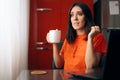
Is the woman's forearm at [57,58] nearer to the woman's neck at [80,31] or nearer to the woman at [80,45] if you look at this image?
the woman at [80,45]

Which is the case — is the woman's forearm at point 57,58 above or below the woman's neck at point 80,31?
below

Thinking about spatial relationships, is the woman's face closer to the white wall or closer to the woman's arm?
the woman's arm

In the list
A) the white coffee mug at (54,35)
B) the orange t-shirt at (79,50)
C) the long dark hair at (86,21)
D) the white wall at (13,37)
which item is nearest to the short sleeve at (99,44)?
the orange t-shirt at (79,50)

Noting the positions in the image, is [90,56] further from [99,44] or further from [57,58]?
[57,58]

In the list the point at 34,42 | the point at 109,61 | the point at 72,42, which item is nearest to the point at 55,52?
the point at 72,42

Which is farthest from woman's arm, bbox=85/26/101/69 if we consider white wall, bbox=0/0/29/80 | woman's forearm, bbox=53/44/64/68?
white wall, bbox=0/0/29/80

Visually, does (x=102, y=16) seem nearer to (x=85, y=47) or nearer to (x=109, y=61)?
(x=85, y=47)

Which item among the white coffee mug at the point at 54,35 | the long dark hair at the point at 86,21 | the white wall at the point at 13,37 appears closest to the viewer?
the white coffee mug at the point at 54,35

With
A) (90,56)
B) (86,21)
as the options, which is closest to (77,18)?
(86,21)

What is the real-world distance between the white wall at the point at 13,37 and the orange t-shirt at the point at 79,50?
2.80ft

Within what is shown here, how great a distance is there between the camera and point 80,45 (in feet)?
6.03

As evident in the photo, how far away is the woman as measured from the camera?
1.68 meters

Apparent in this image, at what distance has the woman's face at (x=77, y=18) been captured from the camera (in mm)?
1814

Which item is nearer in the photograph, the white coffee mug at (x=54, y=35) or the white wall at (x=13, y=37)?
the white coffee mug at (x=54, y=35)
